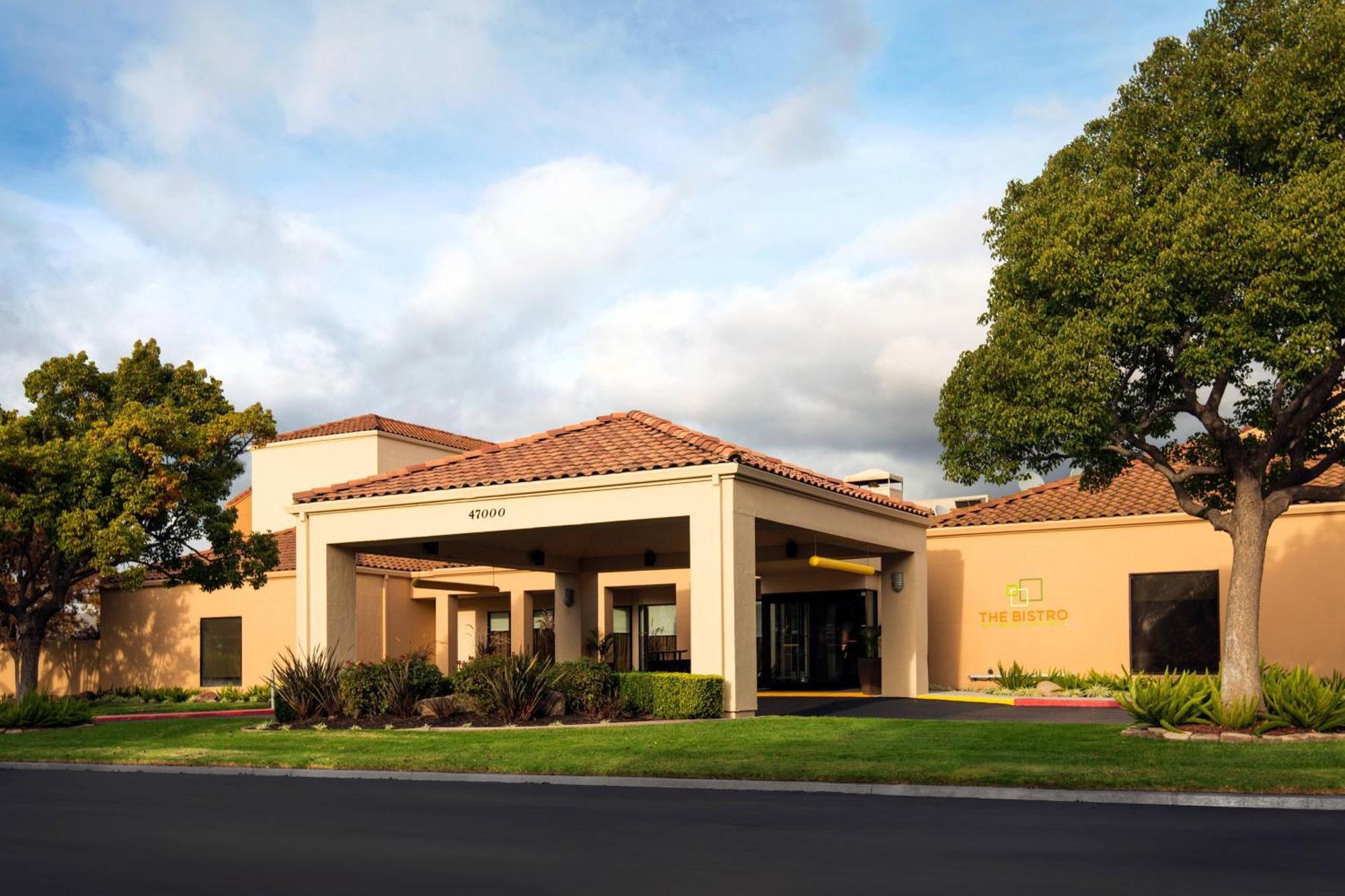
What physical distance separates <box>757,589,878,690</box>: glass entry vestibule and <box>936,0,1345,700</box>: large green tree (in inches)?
565

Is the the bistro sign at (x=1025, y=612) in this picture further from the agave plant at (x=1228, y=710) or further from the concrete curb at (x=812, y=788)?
the concrete curb at (x=812, y=788)

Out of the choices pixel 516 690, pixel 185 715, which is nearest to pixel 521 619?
pixel 185 715

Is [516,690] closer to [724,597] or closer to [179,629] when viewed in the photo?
[724,597]

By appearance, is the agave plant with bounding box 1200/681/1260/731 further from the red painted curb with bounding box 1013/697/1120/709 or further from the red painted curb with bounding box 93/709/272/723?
the red painted curb with bounding box 93/709/272/723

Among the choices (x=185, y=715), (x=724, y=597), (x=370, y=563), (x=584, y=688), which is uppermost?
(x=370, y=563)

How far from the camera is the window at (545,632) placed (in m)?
34.8

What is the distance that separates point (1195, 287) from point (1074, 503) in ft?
46.8

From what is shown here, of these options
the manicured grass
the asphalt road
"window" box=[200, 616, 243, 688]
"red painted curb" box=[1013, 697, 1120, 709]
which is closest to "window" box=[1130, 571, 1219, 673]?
"red painted curb" box=[1013, 697, 1120, 709]

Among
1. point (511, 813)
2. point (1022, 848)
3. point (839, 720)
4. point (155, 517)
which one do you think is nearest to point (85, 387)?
point (155, 517)


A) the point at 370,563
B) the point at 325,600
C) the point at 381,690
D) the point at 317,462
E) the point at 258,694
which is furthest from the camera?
the point at 317,462

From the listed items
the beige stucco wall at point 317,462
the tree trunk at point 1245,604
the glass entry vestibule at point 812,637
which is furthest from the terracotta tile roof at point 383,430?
the tree trunk at point 1245,604

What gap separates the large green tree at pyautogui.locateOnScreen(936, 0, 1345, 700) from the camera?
53.5 ft

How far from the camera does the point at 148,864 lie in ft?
29.6

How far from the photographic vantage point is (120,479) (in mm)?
28562
